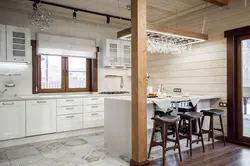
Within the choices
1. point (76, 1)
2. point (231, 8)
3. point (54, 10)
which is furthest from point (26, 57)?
point (231, 8)

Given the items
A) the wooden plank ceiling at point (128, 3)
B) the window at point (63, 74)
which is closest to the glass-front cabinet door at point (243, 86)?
the wooden plank ceiling at point (128, 3)

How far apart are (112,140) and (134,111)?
3.21 ft

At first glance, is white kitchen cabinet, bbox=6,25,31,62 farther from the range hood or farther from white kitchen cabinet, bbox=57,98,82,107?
white kitchen cabinet, bbox=57,98,82,107

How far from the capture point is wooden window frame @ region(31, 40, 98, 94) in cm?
487

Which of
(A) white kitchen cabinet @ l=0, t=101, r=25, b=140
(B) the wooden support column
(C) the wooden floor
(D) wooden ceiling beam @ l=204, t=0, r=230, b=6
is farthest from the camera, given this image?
(D) wooden ceiling beam @ l=204, t=0, r=230, b=6

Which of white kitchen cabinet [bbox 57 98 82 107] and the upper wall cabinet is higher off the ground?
the upper wall cabinet

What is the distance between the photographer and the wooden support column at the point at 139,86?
296 centimetres

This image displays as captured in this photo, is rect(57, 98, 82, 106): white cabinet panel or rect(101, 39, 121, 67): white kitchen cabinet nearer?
rect(57, 98, 82, 106): white cabinet panel

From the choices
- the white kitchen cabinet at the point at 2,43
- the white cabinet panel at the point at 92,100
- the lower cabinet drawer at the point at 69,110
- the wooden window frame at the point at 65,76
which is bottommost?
Result: the lower cabinet drawer at the point at 69,110

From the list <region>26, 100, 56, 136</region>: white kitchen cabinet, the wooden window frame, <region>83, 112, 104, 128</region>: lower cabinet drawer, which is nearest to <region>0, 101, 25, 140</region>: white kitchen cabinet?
<region>26, 100, 56, 136</region>: white kitchen cabinet

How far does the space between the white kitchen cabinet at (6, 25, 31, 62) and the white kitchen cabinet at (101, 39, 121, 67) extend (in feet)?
6.30

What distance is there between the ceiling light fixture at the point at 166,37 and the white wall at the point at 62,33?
1.92 meters

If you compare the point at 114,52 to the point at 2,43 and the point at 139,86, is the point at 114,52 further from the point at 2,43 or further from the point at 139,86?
the point at 139,86

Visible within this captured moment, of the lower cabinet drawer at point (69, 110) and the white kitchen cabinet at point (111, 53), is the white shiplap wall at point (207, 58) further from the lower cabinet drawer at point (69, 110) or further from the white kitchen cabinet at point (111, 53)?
the lower cabinet drawer at point (69, 110)
